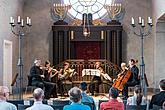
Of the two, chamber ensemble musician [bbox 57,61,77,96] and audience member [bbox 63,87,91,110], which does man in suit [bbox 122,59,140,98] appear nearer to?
chamber ensemble musician [bbox 57,61,77,96]

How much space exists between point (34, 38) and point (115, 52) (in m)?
3.45

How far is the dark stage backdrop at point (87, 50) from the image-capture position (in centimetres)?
1656

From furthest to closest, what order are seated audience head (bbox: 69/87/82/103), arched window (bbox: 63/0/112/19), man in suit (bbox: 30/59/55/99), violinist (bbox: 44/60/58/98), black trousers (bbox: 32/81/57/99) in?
arched window (bbox: 63/0/112/19)
violinist (bbox: 44/60/58/98)
black trousers (bbox: 32/81/57/99)
man in suit (bbox: 30/59/55/99)
seated audience head (bbox: 69/87/82/103)

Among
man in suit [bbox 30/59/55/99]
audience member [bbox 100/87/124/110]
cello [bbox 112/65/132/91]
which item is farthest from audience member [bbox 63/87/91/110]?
cello [bbox 112/65/132/91]

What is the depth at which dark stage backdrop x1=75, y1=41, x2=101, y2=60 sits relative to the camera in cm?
1656

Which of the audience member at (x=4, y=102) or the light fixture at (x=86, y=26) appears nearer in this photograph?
the audience member at (x=4, y=102)

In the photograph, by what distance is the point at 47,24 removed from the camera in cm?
1689

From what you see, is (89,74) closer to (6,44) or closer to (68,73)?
(68,73)

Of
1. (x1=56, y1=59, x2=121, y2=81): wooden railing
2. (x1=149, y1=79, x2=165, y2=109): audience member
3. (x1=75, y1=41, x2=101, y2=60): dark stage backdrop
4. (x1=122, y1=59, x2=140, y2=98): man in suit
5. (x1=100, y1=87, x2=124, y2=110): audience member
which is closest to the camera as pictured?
(x1=100, y1=87, x2=124, y2=110): audience member

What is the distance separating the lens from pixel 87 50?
16.7 meters

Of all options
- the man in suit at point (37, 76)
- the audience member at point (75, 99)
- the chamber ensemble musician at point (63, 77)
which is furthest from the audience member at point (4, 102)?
the chamber ensemble musician at point (63, 77)

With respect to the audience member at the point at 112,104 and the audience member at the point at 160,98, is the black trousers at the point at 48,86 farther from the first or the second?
the audience member at the point at 112,104

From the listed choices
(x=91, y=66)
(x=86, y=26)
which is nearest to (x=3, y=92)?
(x=91, y=66)

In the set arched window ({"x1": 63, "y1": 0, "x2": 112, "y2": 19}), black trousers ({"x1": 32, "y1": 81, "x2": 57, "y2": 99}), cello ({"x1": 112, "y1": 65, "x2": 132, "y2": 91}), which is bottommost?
black trousers ({"x1": 32, "y1": 81, "x2": 57, "y2": 99})
